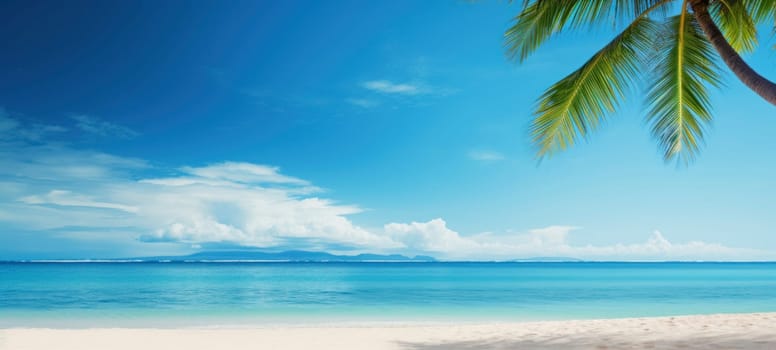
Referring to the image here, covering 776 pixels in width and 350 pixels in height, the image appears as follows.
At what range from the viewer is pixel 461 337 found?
762cm

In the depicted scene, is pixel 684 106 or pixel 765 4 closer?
pixel 765 4

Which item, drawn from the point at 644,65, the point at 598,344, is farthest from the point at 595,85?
the point at 598,344

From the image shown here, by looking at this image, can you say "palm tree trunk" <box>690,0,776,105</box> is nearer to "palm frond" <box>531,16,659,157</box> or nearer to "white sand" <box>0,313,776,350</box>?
"palm frond" <box>531,16,659,157</box>

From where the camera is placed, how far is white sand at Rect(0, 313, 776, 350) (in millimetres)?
6457

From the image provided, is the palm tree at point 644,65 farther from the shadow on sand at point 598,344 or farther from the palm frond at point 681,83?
the shadow on sand at point 598,344

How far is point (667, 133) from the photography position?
598 centimetres

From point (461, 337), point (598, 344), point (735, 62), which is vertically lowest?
point (461, 337)

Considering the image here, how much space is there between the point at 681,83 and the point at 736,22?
3.08 feet

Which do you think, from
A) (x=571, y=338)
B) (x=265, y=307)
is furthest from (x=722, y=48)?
(x=265, y=307)

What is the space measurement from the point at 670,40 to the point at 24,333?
30.4 feet

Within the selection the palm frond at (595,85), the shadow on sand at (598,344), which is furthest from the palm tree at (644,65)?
the shadow on sand at (598,344)

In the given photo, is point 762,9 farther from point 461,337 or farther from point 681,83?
point 461,337

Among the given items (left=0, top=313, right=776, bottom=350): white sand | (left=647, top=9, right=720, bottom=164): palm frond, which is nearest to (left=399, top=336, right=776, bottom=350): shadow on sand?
(left=0, top=313, right=776, bottom=350): white sand

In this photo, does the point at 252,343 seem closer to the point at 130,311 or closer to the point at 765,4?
the point at 765,4
